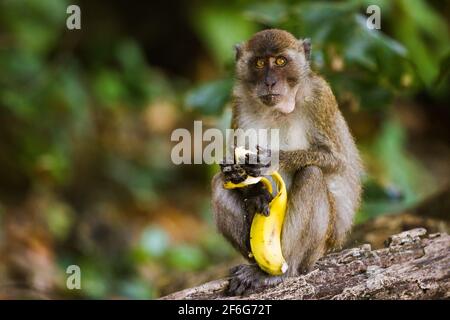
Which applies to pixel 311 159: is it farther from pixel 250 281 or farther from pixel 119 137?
pixel 119 137

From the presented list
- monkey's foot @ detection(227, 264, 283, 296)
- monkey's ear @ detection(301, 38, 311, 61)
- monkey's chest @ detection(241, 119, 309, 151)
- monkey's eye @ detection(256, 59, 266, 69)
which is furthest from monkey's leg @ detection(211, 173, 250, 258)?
monkey's ear @ detection(301, 38, 311, 61)

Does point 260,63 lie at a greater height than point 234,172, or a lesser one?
greater

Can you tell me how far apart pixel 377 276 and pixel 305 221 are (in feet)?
2.54

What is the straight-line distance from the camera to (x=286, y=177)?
6.60 metres

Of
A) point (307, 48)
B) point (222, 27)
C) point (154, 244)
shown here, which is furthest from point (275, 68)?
point (222, 27)

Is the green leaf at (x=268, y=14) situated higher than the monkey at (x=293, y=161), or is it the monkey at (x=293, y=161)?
the green leaf at (x=268, y=14)

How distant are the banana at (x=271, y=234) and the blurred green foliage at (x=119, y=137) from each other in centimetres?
291

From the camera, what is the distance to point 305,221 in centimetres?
628

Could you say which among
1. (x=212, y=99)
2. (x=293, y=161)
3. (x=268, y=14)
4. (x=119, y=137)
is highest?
(x=119, y=137)

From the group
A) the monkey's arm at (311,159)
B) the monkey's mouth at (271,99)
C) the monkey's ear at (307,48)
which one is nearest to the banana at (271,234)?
the monkey's arm at (311,159)

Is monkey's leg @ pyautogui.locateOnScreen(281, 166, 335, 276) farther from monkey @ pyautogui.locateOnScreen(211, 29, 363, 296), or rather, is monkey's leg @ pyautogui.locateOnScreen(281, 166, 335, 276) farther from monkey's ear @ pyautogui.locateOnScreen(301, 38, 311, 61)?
monkey's ear @ pyautogui.locateOnScreen(301, 38, 311, 61)

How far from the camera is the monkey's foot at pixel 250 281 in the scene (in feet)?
20.7

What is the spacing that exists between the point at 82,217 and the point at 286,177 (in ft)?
24.0

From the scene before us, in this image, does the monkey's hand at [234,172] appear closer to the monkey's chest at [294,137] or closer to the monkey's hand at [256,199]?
the monkey's hand at [256,199]
